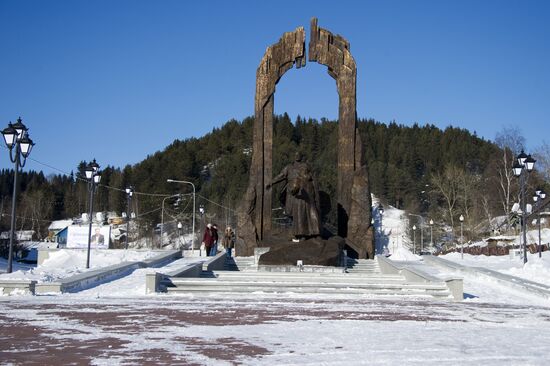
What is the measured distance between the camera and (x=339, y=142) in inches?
1065

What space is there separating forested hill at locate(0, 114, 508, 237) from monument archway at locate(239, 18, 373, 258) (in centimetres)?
4349

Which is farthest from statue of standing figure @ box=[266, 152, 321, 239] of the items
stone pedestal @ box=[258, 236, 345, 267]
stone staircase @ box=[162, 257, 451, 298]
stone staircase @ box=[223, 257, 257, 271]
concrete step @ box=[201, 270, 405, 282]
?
stone staircase @ box=[162, 257, 451, 298]

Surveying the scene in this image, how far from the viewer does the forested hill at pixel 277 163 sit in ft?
269

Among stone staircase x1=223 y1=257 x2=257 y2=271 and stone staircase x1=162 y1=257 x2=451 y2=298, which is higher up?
stone staircase x1=223 y1=257 x2=257 y2=271

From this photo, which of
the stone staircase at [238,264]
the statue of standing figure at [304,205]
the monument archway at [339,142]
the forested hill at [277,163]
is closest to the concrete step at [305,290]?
the statue of standing figure at [304,205]

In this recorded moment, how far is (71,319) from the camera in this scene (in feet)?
30.5

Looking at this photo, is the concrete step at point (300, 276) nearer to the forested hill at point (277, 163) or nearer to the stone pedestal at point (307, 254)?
the stone pedestal at point (307, 254)

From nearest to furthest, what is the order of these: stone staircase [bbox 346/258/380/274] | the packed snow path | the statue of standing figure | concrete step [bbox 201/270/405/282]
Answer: the packed snow path
concrete step [bbox 201/270/405/282]
the statue of standing figure
stone staircase [bbox 346/258/380/274]

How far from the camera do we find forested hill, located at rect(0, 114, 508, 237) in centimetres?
8212

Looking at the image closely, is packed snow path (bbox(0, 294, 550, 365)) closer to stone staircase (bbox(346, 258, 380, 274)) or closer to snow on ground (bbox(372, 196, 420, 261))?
stone staircase (bbox(346, 258, 380, 274))

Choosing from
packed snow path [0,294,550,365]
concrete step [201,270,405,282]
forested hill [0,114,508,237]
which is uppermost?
forested hill [0,114,508,237]

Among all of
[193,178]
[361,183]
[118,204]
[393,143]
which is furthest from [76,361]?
[393,143]

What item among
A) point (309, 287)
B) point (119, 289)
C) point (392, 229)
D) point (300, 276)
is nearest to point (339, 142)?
point (300, 276)

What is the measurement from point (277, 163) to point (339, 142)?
46891mm
